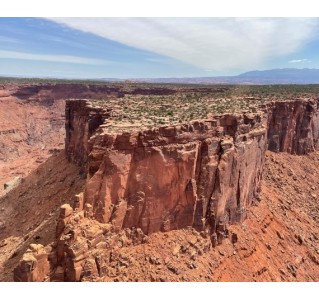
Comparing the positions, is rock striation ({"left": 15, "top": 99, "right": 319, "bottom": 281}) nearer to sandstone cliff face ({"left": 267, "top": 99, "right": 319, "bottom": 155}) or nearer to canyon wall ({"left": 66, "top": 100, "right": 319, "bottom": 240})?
canyon wall ({"left": 66, "top": 100, "right": 319, "bottom": 240})

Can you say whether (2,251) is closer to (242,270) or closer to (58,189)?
(58,189)

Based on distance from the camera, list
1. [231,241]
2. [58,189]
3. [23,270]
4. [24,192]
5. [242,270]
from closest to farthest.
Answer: [23,270] → [242,270] → [231,241] → [58,189] → [24,192]

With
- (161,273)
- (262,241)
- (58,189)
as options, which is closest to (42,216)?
(58,189)

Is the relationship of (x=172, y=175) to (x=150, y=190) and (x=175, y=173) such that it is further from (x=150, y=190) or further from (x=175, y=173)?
(x=150, y=190)

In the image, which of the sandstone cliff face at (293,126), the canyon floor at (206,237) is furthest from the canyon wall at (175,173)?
the sandstone cliff face at (293,126)

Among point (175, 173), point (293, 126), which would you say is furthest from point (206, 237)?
point (293, 126)

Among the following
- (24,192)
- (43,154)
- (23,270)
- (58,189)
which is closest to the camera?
(23,270)

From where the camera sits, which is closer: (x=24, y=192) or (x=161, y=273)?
(x=161, y=273)

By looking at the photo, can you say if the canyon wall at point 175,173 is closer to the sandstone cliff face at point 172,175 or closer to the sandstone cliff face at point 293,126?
the sandstone cliff face at point 172,175

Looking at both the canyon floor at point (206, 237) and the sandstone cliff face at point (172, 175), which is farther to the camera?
the canyon floor at point (206, 237)
